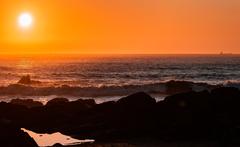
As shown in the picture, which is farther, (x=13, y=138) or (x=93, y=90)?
(x=93, y=90)

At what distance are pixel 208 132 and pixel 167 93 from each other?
1265 inches

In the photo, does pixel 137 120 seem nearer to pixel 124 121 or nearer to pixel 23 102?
pixel 124 121

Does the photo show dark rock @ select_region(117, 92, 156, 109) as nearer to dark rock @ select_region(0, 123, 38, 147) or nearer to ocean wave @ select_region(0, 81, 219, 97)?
dark rock @ select_region(0, 123, 38, 147)

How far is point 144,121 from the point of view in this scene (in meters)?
20.3

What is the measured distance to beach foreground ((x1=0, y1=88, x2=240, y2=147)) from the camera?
18453mm

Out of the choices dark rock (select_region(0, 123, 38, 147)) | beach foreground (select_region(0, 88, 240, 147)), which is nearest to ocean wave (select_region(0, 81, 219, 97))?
beach foreground (select_region(0, 88, 240, 147))

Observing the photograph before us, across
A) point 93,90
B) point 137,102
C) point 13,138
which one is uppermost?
point 137,102

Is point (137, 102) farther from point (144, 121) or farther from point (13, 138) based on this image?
point (13, 138)

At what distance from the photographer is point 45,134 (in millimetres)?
20875

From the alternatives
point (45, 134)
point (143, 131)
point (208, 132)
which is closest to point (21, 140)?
point (45, 134)

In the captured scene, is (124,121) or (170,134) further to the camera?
(124,121)

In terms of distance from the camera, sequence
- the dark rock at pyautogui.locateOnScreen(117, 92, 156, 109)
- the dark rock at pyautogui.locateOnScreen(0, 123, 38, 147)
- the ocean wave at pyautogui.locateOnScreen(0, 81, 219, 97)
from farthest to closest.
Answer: the ocean wave at pyautogui.locateOnScreen(0, 81, 219, 97) → the dark rock at pyautogui.locateOnScreen(117, 92, 156, 109) → the dark rock at pyautogui.locateOnScreen(0, 123, 38, 147)

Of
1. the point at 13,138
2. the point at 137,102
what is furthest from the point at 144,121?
the point at 13,138

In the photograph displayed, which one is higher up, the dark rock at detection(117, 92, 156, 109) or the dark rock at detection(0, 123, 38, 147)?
the dark rock at detection(117, 92, 156, 109)
